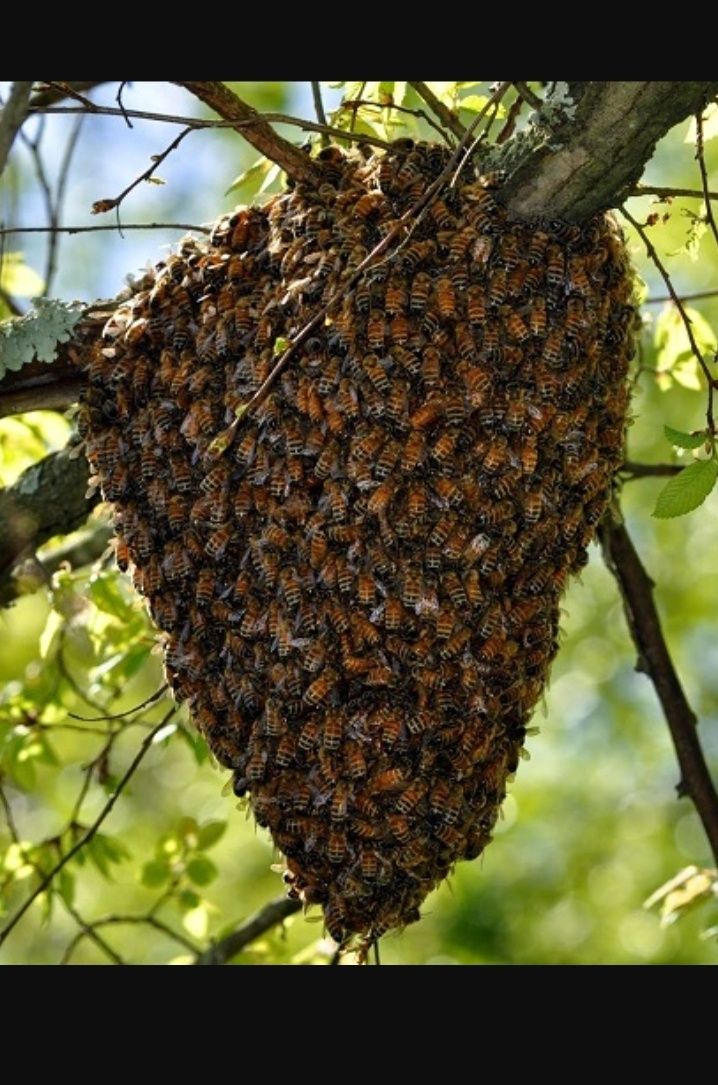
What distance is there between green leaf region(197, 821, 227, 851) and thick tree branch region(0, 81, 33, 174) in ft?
12.4

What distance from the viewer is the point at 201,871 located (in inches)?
221

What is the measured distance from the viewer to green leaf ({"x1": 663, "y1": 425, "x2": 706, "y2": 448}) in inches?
121

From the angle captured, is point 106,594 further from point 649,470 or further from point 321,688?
point 649,470

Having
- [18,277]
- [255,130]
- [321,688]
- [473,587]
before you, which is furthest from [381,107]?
[18,277]

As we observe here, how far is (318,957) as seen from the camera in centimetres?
559

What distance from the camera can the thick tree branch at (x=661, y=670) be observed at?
15.4 feet

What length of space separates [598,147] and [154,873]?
3.38m

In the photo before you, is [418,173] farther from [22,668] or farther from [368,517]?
[22,668]

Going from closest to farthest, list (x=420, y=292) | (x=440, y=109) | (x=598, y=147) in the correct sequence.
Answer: (x=598, y=147), (x=420, y=292), (x=440, y=109)

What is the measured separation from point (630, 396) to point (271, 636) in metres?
0.98

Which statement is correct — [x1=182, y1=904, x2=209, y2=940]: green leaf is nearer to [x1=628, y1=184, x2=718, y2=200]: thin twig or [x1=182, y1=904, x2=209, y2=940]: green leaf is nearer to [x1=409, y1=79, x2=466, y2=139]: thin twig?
[x1=409, y1=79, x2=466, y2=139]: thin twig

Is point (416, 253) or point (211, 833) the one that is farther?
point (211, 833)

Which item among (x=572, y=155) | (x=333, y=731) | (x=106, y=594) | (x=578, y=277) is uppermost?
(x=106, y=594)
